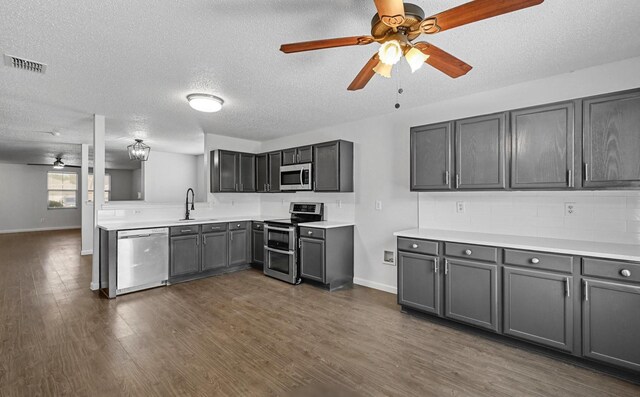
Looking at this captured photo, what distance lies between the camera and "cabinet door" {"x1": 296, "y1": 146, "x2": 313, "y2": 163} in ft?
15.2

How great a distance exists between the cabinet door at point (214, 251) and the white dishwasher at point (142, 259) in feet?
1.84

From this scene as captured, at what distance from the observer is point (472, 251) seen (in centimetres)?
276

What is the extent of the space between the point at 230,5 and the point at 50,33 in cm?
140

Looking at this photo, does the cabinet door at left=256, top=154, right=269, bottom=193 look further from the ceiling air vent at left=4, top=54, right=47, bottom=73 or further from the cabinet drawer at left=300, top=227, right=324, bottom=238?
the ceiling air vent at left=4, top=54, right=47, bottom=73

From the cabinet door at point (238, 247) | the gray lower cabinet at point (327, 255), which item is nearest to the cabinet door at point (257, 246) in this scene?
the cabinet door at point (238, 247)

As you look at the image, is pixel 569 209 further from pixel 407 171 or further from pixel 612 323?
pixel 407 171

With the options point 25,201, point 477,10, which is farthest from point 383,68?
point 25,201

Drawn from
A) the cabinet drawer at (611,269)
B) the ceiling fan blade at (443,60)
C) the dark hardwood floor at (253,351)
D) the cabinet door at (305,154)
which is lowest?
the dark hardwood floor at (253,351)

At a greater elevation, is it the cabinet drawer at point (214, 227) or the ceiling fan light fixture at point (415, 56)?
the ceiling fan light fixture at point (415, 56)

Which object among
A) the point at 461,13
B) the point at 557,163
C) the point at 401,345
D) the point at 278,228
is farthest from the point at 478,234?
the point at 278,228

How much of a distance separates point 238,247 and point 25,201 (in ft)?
32.2

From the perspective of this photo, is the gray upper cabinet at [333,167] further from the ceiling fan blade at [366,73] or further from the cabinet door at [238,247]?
the ceiling fan blade at [366,73]

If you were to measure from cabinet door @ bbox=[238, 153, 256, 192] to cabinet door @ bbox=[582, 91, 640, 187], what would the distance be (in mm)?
4758

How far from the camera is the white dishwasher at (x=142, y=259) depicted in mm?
3891
